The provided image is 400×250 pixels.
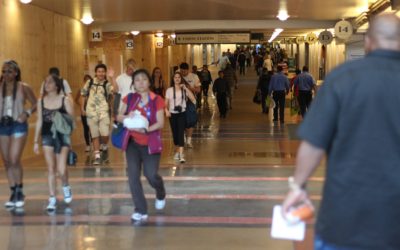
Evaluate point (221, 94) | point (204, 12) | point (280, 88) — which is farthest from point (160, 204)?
point (221, 94)

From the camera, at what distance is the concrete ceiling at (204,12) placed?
618 inches

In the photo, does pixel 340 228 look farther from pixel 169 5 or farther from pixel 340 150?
pixel 169 5

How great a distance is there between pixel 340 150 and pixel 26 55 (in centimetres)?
1182

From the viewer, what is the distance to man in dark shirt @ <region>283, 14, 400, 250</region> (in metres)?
2.81

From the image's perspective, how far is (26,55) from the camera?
13.7 m

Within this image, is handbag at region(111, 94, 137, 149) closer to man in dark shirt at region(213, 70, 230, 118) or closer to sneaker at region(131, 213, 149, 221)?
sneaker at region(131, 213, 149, 221)

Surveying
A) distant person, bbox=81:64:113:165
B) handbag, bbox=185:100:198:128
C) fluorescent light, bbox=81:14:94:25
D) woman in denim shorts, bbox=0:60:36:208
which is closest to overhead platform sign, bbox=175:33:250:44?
fluorescent light, bbox=81:14:94:25

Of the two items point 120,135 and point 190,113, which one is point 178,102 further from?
point 120,135

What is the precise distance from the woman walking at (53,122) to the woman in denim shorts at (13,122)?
0.25 metres

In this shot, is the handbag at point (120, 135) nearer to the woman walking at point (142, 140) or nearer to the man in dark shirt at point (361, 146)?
the woman walking at point (142, 140)

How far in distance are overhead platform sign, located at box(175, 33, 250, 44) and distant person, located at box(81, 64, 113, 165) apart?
14842mm

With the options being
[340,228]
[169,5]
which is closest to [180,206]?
[340,228]

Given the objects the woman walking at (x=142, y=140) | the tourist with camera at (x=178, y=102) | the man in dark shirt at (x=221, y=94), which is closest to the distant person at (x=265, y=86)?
the man in dark shirt at (x=221, y=94)

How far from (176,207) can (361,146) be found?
462cm
